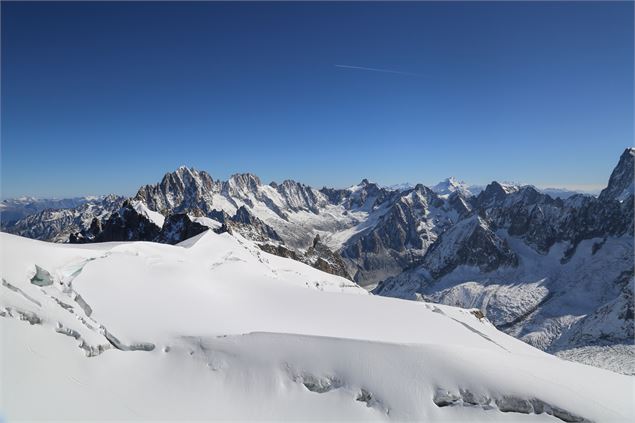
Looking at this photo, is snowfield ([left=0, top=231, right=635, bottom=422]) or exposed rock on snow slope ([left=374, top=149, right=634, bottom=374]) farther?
exposed rock on snow slope ([left=374, top=149, right=634, bottom=374])

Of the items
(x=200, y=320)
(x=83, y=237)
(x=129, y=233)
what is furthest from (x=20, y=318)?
(x=83, y=237)

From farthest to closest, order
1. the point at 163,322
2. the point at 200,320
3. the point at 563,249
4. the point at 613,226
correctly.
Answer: the point at 563,249 < the point at 613,226 < the point at 200,320 < the point at 163,322

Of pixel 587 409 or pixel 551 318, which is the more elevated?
pixel 587 409

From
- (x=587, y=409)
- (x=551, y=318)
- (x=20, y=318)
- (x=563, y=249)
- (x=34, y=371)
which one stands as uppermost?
(x=20, y=318)

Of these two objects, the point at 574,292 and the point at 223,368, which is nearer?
the point at 223,368

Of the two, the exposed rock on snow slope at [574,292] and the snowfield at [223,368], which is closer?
the snowfield at [223,368]

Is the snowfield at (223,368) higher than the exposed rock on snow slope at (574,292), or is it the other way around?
the snowfield at (223,368)

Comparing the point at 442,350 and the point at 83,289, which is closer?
the point at 442,350

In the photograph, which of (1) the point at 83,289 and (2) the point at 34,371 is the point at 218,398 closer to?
(2) the point at 34,371
